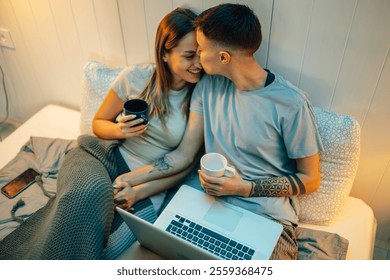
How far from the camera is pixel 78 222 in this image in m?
1.20

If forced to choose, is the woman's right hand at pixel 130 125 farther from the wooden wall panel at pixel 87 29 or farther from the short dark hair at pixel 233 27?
the wooden wall panel at pixel 87 29

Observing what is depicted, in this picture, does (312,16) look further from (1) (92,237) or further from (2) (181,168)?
(1) (92,237)

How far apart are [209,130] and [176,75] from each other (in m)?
0.25

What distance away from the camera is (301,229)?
1.38m

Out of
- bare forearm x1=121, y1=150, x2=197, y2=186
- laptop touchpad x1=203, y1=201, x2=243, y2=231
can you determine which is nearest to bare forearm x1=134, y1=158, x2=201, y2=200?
bare forearm x1=121, y1=150, x2=197, y2=186

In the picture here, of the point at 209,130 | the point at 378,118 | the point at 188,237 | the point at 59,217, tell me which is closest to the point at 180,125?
the point at 209,130

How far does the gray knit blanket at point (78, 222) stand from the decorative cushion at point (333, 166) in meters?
0.63

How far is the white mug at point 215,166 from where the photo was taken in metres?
1.19

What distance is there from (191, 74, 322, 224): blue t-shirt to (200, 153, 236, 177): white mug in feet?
0.51

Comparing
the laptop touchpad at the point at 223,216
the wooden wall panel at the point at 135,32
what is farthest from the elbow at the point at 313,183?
the wooden wall panel at the point at 135,32

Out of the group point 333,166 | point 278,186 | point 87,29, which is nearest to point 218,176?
point 278,186

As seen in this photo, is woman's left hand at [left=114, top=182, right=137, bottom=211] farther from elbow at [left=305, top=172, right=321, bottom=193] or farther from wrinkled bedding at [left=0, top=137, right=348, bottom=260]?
elbow at [left=305, top=172, right=321, bottom=193]

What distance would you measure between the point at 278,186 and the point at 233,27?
58 cm
